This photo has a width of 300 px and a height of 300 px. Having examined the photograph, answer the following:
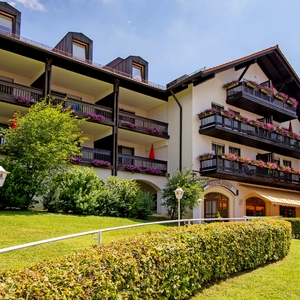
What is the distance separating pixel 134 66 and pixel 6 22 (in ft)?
29.3

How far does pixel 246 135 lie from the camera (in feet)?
79.6

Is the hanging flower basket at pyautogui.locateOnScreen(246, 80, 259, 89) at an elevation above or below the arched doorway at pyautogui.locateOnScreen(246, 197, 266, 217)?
above

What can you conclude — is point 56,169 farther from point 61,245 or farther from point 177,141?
point 177,141

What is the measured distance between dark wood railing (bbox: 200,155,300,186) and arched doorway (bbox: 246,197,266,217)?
191cm

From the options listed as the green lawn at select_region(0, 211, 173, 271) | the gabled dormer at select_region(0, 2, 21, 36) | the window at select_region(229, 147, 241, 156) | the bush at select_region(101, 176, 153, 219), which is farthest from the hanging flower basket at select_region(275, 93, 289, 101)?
the gabled dormer at select_region(0, 2, 21, 36)

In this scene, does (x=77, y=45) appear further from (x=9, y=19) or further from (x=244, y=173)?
(x=244, y=173)

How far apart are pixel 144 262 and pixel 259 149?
23.7 meters

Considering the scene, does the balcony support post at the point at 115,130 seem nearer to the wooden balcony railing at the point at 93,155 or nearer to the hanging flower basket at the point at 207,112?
the wooden balcony railing at the point at 93,155

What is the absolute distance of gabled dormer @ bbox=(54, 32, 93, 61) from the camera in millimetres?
22438

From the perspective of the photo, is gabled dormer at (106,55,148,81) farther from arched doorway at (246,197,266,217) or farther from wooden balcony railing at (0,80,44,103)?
arched doorway at (246,197,266,217)

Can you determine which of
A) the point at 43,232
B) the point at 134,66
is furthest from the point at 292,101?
the point at 43,232

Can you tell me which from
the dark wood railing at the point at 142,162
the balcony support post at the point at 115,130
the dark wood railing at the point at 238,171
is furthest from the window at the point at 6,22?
the dark wood railing at the point at 238,171

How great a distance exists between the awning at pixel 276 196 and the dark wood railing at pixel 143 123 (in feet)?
23.7

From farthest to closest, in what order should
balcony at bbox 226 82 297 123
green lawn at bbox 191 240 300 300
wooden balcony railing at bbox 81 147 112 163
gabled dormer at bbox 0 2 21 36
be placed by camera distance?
balcony at bbox 226 82 297 123, wooden balcony railing at bbox 81 147 112 163, gabled dormer at bbox 0 2 21 36, green lawn at bbox 191 240 300 300
